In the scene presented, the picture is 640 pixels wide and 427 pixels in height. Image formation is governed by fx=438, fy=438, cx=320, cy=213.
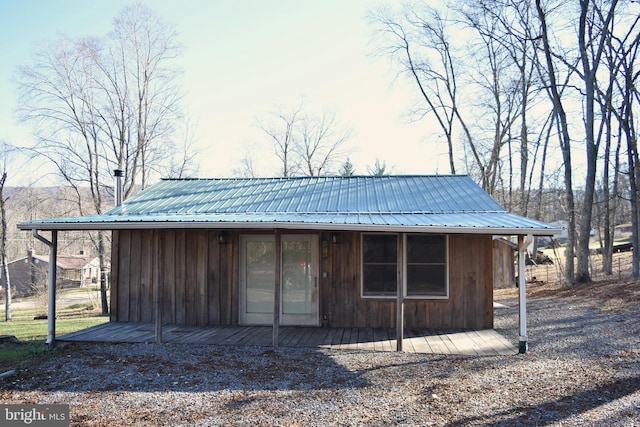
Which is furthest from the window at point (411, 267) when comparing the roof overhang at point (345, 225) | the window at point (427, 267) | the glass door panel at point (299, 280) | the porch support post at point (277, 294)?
the porch support post at point (277, 294)

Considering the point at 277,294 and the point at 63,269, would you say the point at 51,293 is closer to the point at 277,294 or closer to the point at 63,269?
the point at 277,294

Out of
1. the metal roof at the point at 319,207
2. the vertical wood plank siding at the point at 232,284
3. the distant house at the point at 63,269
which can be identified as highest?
the metal roof at the point at 319,207

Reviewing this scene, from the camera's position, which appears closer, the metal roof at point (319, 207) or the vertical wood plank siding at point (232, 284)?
the metal roof at point (319, 207)

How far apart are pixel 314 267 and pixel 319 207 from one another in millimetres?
1184

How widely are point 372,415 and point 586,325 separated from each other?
6.54 metres

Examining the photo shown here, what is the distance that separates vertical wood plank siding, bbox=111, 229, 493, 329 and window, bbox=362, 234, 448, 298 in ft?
0.43

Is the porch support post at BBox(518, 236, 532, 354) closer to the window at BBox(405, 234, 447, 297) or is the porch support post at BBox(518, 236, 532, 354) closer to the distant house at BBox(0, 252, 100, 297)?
the window at BBox(405, 234, 447, 297)

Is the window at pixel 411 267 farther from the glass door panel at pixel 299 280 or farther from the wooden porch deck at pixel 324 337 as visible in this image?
the glass door panel at pixel 299 280

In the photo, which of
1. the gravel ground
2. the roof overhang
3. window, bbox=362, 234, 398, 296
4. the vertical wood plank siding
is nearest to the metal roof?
the roof overhang

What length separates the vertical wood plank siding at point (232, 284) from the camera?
8.12 meters

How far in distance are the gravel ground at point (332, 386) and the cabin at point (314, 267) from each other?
5.68ft

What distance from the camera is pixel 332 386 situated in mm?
5020

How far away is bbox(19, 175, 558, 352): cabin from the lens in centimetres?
812

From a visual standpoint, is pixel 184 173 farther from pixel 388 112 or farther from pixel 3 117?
pixel 388 112
